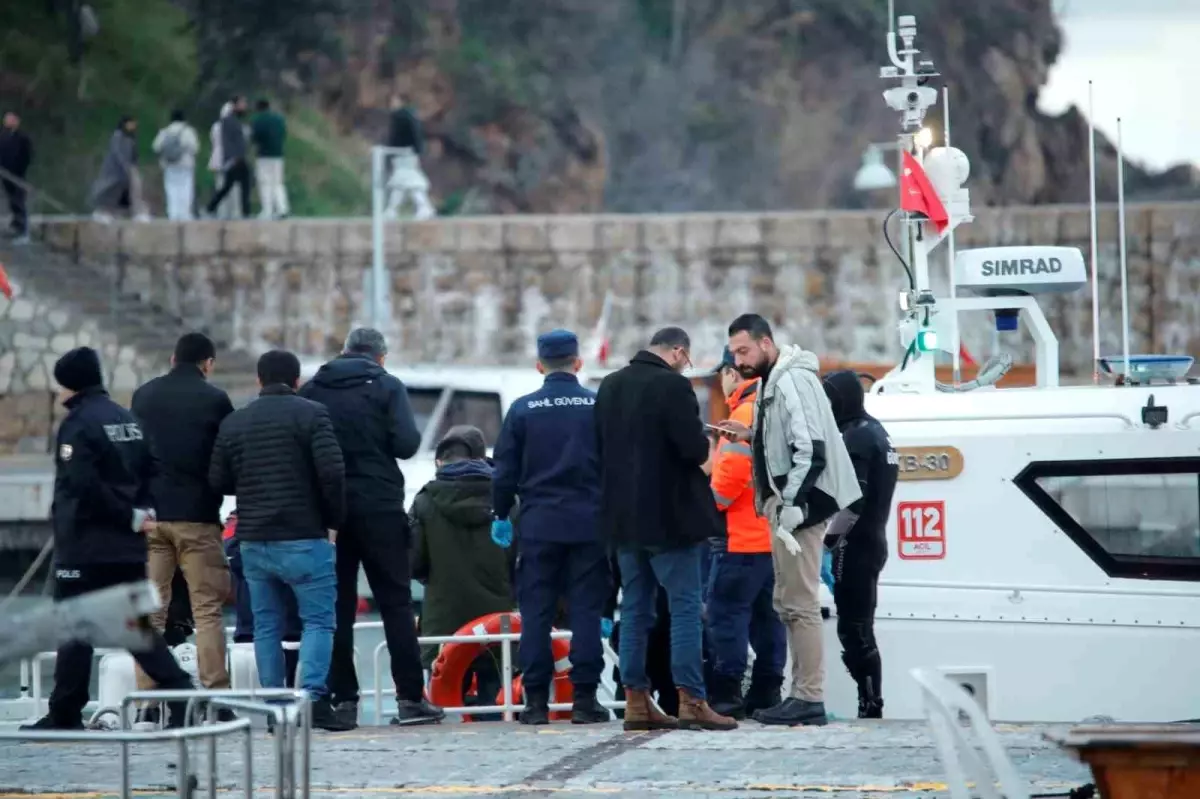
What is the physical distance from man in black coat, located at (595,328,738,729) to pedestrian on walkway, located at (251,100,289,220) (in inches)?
785

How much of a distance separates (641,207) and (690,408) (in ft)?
139

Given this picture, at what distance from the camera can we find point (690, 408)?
9.52 m

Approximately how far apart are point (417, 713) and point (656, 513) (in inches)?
67.8

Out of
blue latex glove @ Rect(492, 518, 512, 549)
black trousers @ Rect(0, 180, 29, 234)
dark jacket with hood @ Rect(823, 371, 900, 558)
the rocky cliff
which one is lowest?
blue latex glove @ Rect(492, 518, 512, 549)

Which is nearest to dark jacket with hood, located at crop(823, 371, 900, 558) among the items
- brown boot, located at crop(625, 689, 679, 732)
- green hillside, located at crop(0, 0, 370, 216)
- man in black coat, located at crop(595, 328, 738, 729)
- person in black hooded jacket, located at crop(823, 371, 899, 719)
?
person in black hooded jacket, located at crop(823, 371, 899, 719)

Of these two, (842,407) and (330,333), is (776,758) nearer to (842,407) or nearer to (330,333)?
(842,407)

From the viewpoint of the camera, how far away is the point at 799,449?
9.40 m

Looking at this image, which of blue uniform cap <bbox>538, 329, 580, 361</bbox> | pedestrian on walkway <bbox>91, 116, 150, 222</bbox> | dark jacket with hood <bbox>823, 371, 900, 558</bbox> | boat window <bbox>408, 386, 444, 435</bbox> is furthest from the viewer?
pedestrian on walkway <bbox>91, 116, 150, 222</bbox>

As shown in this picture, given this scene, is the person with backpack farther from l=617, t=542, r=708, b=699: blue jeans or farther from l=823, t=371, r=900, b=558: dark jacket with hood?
l=617, t=542, r=708, b=699: blue jeans

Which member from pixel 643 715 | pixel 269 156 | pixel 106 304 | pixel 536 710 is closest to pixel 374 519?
pixel 536 710

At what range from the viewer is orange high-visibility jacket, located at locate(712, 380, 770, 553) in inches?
393

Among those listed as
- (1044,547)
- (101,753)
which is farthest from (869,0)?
(101,753)

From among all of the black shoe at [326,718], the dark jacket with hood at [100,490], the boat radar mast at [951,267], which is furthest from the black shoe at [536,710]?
the boat radar mast at [951,267]

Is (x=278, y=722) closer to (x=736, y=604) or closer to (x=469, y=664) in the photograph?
(x=736, y=604)
